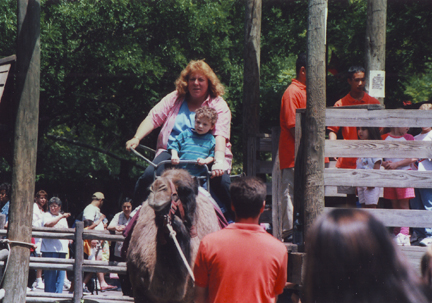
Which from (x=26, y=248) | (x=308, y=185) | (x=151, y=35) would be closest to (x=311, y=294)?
(x=308, y=185)

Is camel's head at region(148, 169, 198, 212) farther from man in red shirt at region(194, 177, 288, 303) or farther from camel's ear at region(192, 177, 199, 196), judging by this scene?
man in red shirt at region(194, 177, 288, 303)

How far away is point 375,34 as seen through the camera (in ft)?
26.8

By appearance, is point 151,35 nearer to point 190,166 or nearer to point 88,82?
point 88,82

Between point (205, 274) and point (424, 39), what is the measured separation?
11455 mm

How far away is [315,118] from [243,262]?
9.82 feet

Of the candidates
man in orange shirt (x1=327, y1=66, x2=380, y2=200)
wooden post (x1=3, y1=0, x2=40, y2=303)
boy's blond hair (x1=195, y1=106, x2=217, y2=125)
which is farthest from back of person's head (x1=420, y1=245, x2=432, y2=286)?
man in orange shirt (x1=327, y1=66, x2=380, y2=200)

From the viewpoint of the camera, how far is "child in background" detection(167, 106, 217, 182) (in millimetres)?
5234

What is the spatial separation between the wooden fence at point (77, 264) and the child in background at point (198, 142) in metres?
3.38

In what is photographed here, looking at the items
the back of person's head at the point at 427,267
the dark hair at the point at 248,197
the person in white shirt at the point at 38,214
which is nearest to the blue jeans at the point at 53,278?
the person in white shirt at the point at 38,214

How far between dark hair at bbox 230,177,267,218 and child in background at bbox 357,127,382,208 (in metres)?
3.25

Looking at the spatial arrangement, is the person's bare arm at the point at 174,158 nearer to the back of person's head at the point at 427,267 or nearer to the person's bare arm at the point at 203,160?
the person's bare arm at the point at 203,160

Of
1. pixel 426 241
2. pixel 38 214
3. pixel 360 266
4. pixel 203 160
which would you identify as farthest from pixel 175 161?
pixel 38 214

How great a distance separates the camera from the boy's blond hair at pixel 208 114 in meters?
5.21

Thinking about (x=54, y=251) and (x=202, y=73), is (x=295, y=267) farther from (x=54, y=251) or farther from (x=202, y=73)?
(x=54, y=251)
